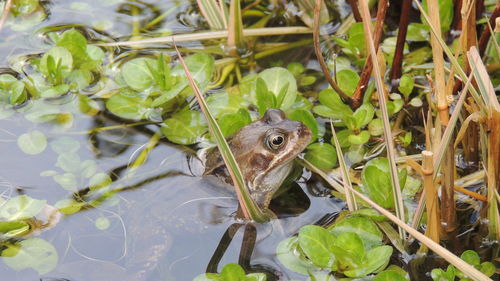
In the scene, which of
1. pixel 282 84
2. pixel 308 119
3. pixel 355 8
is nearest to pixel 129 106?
pixel 282 84

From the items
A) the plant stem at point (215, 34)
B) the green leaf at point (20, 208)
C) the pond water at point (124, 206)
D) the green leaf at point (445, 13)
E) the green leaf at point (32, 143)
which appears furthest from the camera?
the plant stem at point (215, 34)

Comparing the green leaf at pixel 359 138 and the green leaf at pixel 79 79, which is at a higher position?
the green leaf at pixel 359 138

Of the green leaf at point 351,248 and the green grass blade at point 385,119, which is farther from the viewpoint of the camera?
the green leaf at point 351,248

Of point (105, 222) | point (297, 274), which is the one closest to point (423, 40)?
point (297, 274)

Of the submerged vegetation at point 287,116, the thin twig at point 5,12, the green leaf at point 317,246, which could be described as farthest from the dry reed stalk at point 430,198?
the thin twig at point 5,12

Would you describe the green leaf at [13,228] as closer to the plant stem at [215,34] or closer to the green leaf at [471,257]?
the plant stem at [215,34]

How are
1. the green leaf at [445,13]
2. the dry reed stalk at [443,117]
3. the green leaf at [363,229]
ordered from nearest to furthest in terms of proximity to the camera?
the dry reed stalk at [443,117], the green leaf at [363,229], the green leaf at [445,13]

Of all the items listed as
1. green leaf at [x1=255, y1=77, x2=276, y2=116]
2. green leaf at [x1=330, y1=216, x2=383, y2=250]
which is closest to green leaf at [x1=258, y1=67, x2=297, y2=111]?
green leaf at [x1=255, y1=77, x2=276, y2=116]
